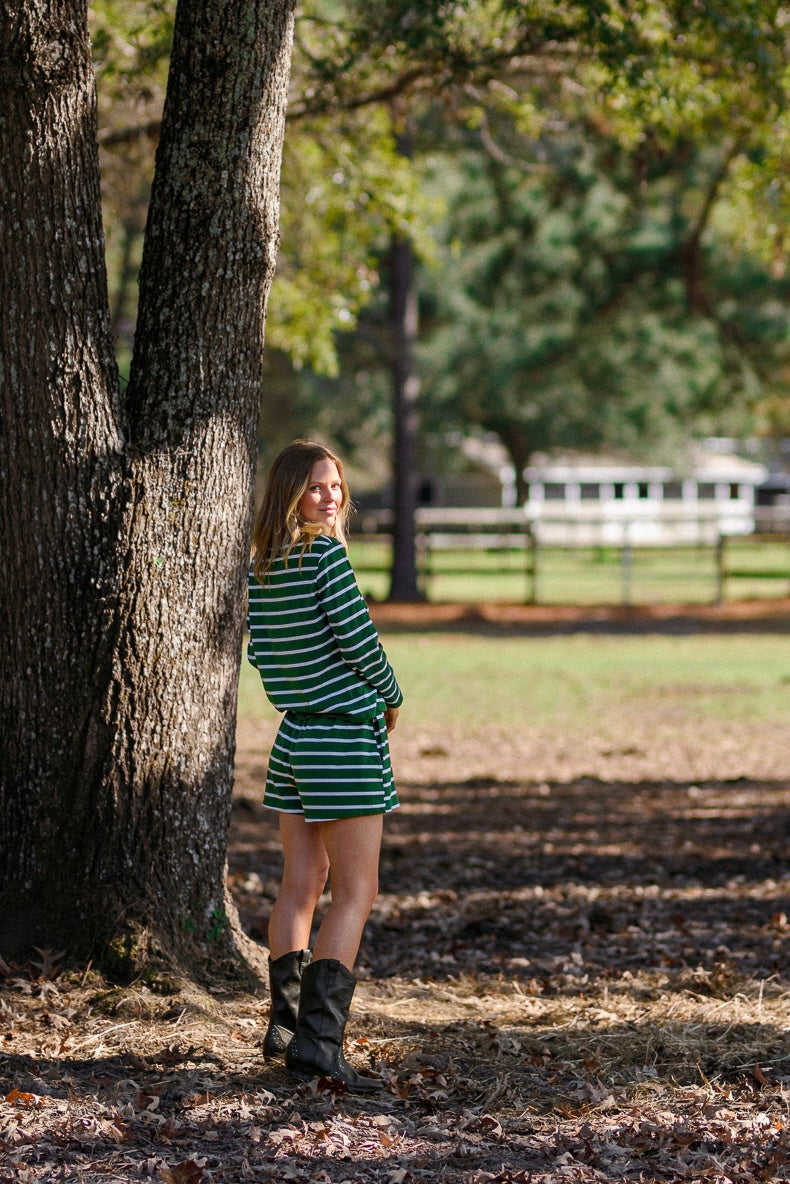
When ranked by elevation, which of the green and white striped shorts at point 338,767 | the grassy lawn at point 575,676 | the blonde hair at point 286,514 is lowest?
the grassy lawn at point 575,676

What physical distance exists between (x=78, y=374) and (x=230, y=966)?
1.97 meters

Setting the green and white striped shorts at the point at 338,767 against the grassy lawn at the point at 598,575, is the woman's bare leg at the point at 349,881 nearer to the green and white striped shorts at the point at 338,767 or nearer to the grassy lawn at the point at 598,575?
the green and white striped shorts at the point at 338,767

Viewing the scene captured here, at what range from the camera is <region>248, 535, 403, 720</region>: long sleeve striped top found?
3.83 metres

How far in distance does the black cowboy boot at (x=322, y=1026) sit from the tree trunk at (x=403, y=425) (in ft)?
67.0

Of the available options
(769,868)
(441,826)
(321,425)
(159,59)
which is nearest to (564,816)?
(441,826)

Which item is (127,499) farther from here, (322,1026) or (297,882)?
(322,1026)

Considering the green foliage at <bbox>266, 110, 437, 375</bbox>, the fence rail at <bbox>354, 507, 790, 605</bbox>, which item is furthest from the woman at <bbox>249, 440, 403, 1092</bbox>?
the fence rail at <bbox>354, 507, 790, 605</bbox>

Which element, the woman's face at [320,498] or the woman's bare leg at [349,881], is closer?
the woman's bare leg at [349,881]

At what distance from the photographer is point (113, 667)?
435 centimetres

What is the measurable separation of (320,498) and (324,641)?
0.41 m

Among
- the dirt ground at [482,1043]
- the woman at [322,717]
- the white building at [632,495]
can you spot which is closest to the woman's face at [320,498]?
the woman at [322,717]

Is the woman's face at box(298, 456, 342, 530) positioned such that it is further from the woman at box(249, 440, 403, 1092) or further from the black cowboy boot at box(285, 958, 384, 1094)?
the black cowboy boot at box(285, 958, 384, 1094)

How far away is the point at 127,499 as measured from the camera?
14.3 feet

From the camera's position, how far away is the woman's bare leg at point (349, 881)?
386cm
